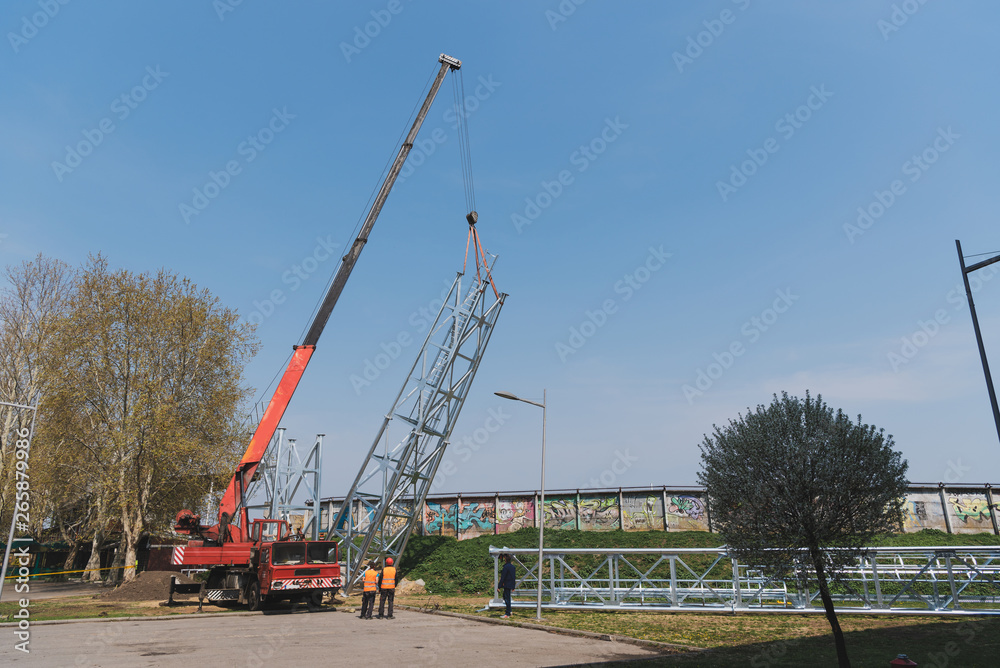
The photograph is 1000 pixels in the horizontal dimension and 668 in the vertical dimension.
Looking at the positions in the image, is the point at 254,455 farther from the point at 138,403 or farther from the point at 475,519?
the point at 475,519

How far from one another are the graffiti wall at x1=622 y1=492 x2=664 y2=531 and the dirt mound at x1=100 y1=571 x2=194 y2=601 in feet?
67.5

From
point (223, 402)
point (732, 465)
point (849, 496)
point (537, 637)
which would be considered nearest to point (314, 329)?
point (223, 402)

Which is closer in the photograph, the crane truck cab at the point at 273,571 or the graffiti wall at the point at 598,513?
the crane truck cab at the point at 273,571

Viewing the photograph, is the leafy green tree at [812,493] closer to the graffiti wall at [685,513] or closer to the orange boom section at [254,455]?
the orange boom section at [254,455]

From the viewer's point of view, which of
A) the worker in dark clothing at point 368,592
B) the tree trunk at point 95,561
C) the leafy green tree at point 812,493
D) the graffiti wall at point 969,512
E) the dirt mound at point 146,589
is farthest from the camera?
the tree trunk at point 95,561

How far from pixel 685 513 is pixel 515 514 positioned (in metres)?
9.03

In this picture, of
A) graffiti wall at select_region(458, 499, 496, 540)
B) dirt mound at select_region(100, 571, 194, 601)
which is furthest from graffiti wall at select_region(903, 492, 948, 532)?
dirt mound at select_region(100, 571, 194, 601)

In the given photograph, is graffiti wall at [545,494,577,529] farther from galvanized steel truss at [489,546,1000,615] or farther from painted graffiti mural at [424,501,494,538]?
galvanized steel truss at [489,546,1000,615]

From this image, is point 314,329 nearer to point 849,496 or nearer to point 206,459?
point 206,459

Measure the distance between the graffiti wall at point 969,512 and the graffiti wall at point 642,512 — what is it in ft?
46.7

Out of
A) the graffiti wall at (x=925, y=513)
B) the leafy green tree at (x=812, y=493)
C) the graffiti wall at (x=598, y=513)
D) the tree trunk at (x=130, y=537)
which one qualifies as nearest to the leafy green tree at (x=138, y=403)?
the tree trunk at (x=130, y=537)

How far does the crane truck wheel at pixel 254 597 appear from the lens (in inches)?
820

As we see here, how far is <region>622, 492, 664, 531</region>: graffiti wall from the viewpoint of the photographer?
32312mm

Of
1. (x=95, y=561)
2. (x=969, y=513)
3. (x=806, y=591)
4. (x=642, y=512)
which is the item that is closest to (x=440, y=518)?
(x=642, y=512)
